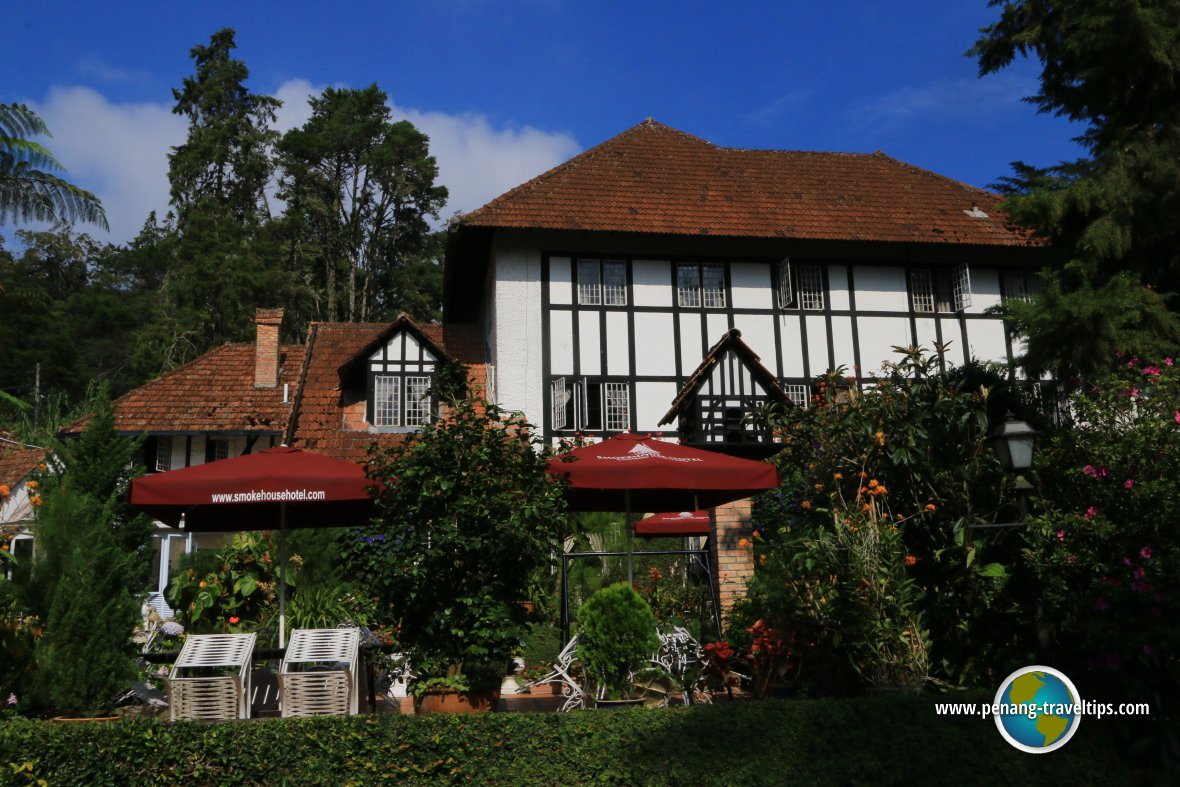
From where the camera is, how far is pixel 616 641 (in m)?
7.38

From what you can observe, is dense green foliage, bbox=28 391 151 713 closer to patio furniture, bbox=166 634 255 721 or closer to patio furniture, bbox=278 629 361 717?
patio furniture, bbox=166 634 255 721

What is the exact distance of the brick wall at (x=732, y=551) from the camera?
9.59 metres

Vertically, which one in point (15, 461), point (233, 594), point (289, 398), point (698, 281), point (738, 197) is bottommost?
point (233, 594)

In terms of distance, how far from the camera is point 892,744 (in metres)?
6.14

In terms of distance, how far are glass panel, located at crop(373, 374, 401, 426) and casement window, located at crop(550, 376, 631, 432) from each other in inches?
133

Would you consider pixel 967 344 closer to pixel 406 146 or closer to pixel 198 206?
pixel 406 146

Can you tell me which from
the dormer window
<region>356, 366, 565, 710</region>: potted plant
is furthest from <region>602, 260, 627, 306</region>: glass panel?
<region>356, 366, 565, 710</region>: potted plant

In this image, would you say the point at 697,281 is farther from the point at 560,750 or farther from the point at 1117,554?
the point at 560,750

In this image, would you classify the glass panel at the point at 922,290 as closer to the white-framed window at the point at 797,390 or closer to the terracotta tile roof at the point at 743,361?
the white-framed window at the point at 797,390

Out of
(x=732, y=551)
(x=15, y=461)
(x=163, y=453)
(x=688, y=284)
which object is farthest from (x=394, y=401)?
(x=732, y=551)

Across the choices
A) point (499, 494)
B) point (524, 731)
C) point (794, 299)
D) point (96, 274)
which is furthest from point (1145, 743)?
point (96, 274)

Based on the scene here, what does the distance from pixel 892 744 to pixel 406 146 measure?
36.5 meters

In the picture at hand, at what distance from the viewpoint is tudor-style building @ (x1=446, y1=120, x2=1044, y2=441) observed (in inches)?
809

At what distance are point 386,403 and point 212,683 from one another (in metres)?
14.8
